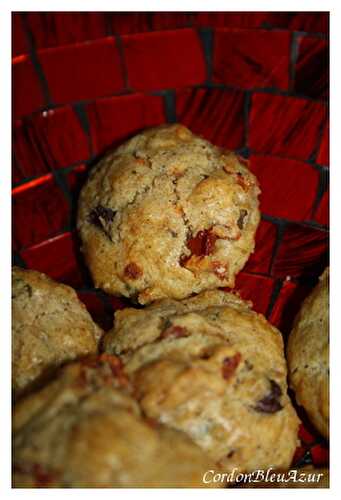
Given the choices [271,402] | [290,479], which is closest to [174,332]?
[271,402]

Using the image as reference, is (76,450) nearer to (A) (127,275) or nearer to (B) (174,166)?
(A) (127,275)

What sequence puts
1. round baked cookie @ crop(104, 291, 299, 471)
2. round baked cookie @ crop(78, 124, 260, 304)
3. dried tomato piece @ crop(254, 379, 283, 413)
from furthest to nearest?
1. round baked cookie @ crop(78, 124, 260, 304)
2. dried tomato piece @ crop(254, 379, 283, 413)
3. round baked cookie @ crop(104, 291, 299, 471)

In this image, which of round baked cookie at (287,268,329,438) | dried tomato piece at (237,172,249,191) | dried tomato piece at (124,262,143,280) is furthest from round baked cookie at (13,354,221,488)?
dried tomato piece at (237,172,249,191)

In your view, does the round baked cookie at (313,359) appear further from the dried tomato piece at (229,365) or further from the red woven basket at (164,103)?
the red woven basket at (164,103)

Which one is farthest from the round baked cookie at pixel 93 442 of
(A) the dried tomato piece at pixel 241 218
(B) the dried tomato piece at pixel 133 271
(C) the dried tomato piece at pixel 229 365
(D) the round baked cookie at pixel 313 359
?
(A) the dried tomato piece at pixel 241 218

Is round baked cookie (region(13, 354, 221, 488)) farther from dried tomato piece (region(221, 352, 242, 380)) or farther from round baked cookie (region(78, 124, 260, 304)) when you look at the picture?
round baked cookie (region(78, 124, 260, 304))

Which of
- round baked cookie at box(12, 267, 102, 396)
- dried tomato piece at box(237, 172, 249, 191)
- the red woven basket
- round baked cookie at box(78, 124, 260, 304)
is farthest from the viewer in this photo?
the red woven basket

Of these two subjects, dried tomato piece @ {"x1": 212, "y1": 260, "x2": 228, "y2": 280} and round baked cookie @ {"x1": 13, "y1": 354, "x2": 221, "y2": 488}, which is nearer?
round baked cookie @ {"x1": 13, "y1": 354, "x2": 221, "y2": 488}
